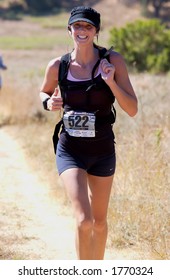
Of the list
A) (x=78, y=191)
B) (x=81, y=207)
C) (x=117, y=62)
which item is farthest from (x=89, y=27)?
(x=81, y=207)

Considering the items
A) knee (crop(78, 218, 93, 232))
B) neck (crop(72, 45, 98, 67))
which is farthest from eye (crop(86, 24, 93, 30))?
knee (crop(78, 218, 93, 232))

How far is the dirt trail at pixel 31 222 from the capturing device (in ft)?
21.6

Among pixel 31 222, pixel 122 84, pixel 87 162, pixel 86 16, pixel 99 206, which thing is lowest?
pixel 31 222

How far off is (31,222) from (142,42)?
2054cm

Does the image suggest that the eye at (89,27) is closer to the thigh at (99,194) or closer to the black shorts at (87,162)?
the black shorts at (87,162)

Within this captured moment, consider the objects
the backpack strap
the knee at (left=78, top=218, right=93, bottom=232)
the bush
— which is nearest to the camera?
the knee at (left=78, top=218, right=93, bottom=232)

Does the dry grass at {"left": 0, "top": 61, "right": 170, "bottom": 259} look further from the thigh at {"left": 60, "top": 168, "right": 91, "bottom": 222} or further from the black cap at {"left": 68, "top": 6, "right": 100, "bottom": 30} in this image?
the black cap at {"left": 68, "top": 6, "right": 100, "bottom": 30}

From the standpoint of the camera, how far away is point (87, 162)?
5.20 m

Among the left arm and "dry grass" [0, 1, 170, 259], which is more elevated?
the left arm

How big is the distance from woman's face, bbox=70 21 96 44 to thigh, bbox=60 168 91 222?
90 cm

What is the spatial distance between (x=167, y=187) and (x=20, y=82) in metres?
10.2

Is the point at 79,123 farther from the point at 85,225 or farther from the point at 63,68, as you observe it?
the point at 85,225

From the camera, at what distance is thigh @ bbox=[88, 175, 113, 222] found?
17.3ft

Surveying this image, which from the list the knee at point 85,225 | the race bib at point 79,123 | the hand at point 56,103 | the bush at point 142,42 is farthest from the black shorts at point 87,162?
the bush at point 142,42
